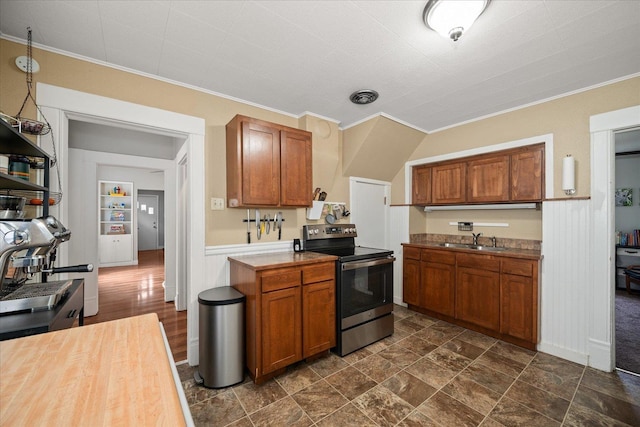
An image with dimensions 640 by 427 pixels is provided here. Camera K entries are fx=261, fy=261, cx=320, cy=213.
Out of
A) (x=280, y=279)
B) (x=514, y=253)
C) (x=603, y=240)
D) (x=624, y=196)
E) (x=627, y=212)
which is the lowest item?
(x=280, y=279)

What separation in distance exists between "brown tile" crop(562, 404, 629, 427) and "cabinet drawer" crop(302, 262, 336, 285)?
72.0 inches

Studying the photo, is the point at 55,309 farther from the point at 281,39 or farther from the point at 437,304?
the point at 437,304

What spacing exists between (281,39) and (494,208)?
3.00 meters

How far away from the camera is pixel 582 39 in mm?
1748

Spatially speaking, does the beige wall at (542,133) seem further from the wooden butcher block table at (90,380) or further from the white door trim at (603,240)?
the wooden butcher block table at (90,380)

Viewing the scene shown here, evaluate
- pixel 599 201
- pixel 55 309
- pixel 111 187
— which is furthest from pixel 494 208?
pixel 111 187

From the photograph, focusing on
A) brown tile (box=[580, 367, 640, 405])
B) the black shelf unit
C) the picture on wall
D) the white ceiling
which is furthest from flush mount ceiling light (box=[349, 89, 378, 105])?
the picture on wall

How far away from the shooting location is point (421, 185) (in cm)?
374

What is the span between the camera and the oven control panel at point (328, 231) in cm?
296

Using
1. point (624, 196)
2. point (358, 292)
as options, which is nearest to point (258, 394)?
point (358, 292)

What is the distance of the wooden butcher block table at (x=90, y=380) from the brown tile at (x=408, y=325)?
2.75m

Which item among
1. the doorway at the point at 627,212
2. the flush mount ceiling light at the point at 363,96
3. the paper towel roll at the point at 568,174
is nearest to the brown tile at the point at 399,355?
the paper towel roll at the point at 568,174

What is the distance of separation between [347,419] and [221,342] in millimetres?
1061

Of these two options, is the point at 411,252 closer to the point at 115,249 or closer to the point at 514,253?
the point at 514,253
